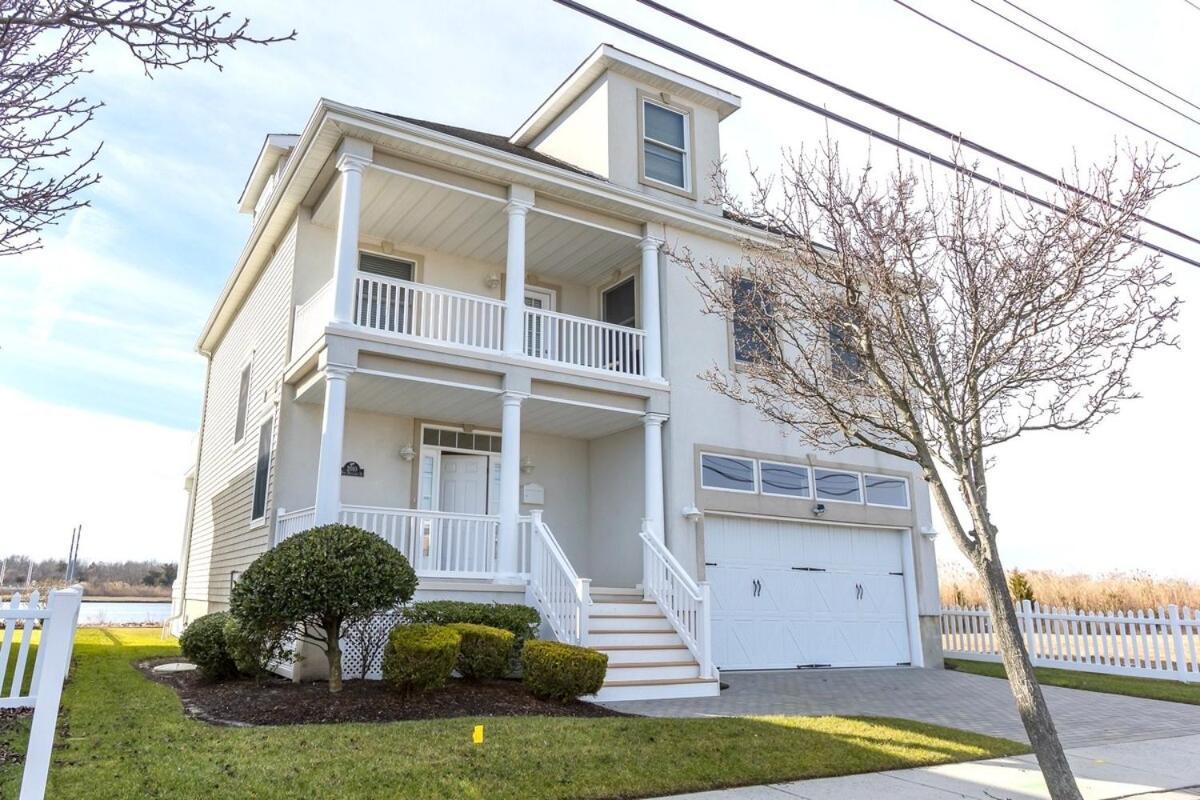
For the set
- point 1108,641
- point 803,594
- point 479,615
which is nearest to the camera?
point 479,615

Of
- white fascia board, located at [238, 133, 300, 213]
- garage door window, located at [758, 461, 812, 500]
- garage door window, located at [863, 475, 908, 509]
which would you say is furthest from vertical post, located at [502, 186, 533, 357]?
garage door window, located at [863, 475, 908, 509]

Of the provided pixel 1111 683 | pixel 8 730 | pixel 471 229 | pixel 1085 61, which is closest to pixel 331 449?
pixel 8 730

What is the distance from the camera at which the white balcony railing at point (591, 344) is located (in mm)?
12469

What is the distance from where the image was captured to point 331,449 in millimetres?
10023

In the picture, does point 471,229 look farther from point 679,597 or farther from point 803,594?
point 803,594

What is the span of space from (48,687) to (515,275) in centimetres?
857

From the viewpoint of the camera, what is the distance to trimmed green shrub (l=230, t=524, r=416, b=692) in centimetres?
807

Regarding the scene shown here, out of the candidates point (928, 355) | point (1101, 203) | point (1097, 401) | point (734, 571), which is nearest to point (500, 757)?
point (928, 355)

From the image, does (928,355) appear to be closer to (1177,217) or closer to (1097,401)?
(1097,401)

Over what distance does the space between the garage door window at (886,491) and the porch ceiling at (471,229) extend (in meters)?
5.81

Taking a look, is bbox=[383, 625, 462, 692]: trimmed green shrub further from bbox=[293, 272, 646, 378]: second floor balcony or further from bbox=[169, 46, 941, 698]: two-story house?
bbox=[293, 272, 646, 378]: second floor balcony

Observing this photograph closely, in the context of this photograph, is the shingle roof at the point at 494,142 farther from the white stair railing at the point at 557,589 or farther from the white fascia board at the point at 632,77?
the white stair railing at the point at 557,589

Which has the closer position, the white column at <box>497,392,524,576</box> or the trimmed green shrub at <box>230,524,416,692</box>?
the trimmed green shrub at <box>230,524,416,692</box>

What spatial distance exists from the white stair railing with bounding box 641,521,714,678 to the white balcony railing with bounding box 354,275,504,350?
3.67 metres
